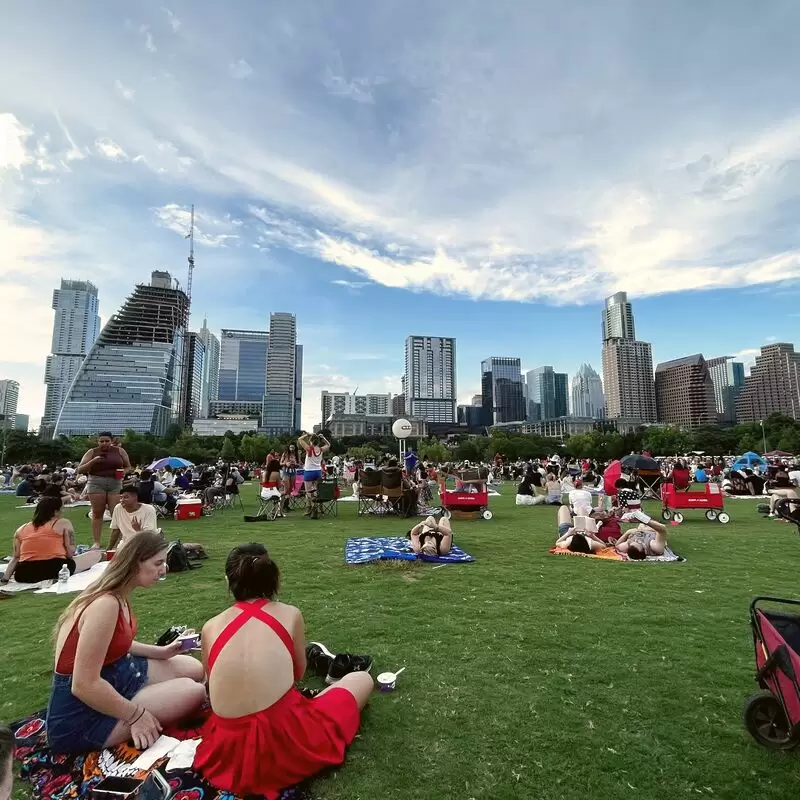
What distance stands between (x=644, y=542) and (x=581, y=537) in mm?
983

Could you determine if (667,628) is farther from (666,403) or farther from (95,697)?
(666,403)

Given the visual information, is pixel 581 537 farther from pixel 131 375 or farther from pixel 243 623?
pixel 131 375

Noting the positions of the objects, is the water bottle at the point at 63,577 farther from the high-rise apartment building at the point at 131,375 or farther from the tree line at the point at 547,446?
Result: the high-rise apartment building at the point at 131,375

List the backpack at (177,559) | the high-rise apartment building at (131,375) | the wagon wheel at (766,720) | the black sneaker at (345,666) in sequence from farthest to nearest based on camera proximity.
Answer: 1. the high-rise apartment building at (131,375)
2. the backpack at (177,559)
3. the black sneaker at (345,666)
4. the wagon wheel at (766,720)

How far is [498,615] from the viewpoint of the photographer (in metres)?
5.02

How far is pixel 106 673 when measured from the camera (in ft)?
8.98

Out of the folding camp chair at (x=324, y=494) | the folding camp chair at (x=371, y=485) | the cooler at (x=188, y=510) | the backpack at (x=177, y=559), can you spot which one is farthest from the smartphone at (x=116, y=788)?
the cooler at (x=188, y=510)

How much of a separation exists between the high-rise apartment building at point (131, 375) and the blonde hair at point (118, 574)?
395 ft

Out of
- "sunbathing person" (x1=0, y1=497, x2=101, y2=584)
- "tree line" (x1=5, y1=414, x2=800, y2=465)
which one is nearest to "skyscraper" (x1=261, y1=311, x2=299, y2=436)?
"tree line" (x1=5, y1=414, x2=800, y2=465)

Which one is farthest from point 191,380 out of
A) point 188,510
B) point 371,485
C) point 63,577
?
point 63,577

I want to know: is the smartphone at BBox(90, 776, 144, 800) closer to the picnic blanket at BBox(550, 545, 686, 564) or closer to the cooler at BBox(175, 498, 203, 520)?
the picnic blanket at BBox(550, 545, 686, 564)

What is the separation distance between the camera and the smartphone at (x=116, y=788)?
7.62 ft

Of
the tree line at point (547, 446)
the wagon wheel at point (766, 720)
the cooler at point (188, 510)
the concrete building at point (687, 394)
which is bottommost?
the cooler at point (188, 510)

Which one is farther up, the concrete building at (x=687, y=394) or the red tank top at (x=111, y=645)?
the concrete building at (x=687, y=394)
